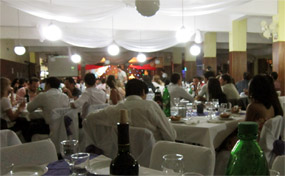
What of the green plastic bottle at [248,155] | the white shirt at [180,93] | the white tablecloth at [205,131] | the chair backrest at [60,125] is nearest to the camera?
the green plastic bottle at [248,155]

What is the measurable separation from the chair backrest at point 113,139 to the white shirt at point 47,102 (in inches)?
67.7

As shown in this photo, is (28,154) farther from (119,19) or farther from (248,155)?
(119,19)

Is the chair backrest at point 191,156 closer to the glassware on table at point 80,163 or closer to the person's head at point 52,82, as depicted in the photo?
the glassware on table at point 80,163

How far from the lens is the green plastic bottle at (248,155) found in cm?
68


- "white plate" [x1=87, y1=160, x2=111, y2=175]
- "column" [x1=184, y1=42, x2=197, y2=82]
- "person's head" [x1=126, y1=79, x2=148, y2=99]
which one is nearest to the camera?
"white plate" [x1=87, y1=160, x2=111, y2=175]

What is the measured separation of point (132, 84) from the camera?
264 cm

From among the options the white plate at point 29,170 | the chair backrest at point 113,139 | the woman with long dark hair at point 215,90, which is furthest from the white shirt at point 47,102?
the white plate at point 29,170

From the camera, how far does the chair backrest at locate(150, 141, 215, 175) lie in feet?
5.27

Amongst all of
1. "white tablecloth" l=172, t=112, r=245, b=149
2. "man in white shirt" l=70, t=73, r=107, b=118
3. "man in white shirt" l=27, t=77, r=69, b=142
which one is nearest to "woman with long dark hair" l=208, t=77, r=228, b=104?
"white tablecloth" l=172, t=112, r=245, b=149

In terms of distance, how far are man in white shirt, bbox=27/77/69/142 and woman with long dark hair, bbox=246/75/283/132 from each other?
2.80m

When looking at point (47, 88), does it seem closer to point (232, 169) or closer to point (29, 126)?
point (29, 126)

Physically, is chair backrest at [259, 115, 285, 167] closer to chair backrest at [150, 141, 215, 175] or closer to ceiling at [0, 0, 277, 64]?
chair backrest at [150, 141, 215, 175]

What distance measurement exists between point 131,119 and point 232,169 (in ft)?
5.71

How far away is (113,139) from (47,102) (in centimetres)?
207
